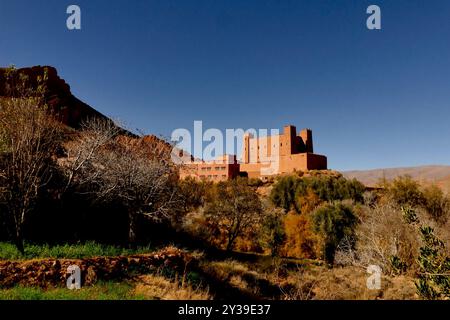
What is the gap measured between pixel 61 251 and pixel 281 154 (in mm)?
65478

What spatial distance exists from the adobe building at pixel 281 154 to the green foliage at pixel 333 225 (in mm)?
33049

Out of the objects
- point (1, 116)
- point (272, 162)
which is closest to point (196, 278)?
point (1, 116)

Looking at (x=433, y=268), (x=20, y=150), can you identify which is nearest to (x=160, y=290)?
(x=433, y=268)

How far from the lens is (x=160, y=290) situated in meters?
7.84

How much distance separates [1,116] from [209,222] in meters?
24.1

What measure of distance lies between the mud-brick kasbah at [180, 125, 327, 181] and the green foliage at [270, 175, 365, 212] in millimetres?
17528

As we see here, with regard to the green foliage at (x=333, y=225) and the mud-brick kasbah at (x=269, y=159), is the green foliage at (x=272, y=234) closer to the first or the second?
the green foliage at (x=333, y=225)

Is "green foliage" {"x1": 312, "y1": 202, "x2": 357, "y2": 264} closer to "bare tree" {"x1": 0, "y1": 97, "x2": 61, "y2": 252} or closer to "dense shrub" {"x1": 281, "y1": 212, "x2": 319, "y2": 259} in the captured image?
"dense shrub" {"x1": 281, "y1": 212, "x2": 319, "y2": 259}

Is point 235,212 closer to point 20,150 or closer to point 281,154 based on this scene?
point 20,150

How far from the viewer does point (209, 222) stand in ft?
107

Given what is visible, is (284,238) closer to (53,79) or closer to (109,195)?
(109,195)

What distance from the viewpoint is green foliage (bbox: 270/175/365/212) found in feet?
131

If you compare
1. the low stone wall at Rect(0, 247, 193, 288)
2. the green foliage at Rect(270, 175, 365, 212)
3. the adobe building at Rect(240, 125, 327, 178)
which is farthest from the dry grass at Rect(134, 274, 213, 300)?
the adobe building at Rect(240, 125, 327, 178)

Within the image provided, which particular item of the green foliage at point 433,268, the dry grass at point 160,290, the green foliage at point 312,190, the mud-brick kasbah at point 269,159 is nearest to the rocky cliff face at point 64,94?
the mud-brick kasbah at point 269,159
